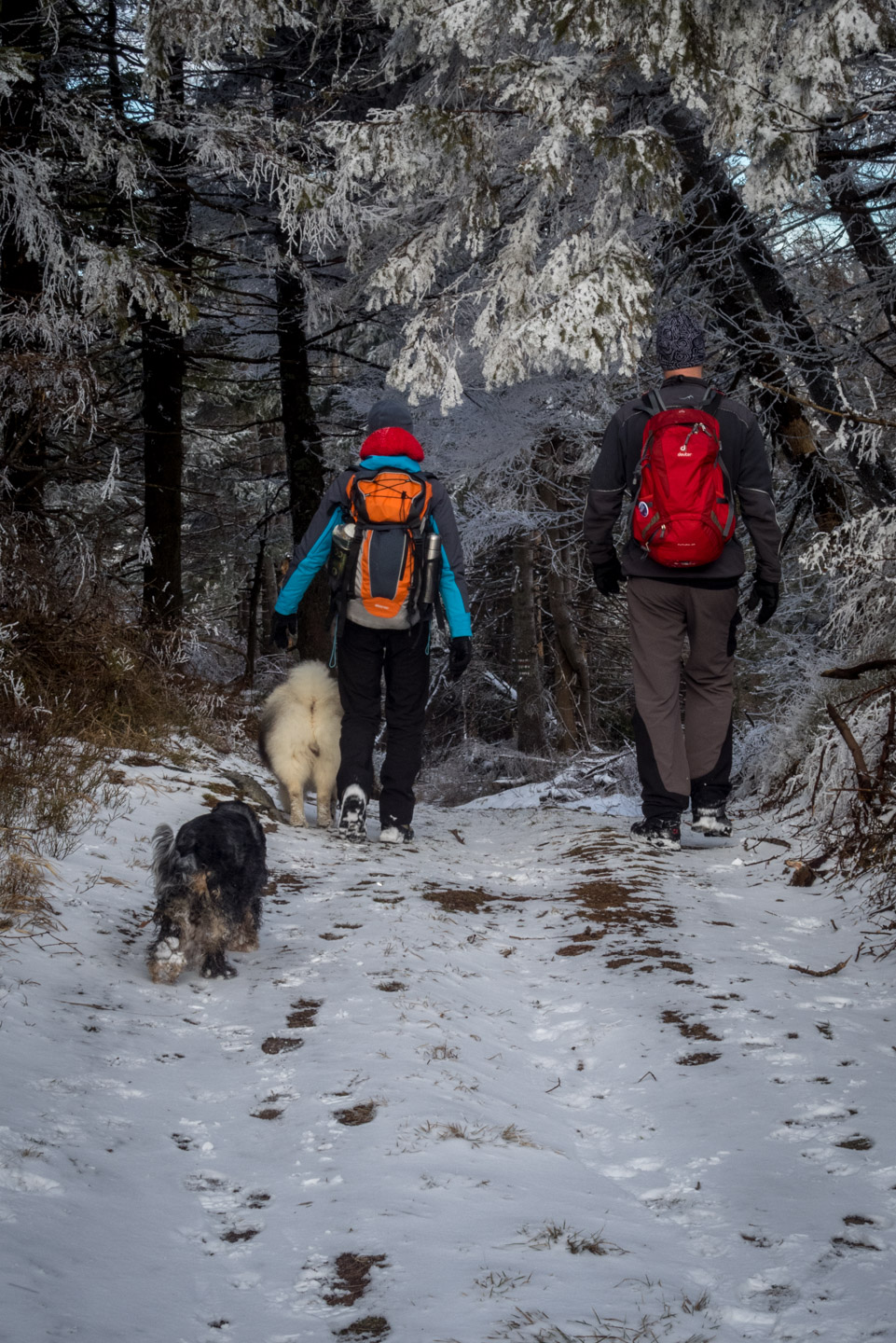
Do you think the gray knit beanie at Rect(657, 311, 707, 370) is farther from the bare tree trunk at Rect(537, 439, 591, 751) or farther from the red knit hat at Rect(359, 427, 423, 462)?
the bare tree trunk at Rect(537, 439, 591, 751)

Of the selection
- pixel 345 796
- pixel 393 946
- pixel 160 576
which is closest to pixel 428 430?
pixel 160 576

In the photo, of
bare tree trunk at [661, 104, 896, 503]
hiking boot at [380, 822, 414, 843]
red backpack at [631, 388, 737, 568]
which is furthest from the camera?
bare tree trunk at [661, 104, 896, 503]

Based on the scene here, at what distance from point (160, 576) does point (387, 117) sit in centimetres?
476

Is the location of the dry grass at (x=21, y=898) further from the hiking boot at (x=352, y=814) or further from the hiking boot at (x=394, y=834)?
the hiking boot at (x=394, y=834)

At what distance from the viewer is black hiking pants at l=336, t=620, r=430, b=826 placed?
619 centimetres

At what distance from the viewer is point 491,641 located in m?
21.4

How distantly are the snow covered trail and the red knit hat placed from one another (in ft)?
8.99

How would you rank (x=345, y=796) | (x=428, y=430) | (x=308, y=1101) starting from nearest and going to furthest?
(x=308, y=1101), (x=345, y=796), (x=428, y=430)

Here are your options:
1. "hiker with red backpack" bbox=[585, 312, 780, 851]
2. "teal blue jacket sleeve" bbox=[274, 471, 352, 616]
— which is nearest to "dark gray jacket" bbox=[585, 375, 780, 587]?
"hiker with red backpack" bbox=[585, 312, 780, 851]

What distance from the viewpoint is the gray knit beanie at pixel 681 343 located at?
5.55 meters

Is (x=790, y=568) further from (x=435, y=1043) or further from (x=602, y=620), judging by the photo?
(x=602, y=620)

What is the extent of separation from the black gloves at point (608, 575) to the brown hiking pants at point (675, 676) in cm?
15

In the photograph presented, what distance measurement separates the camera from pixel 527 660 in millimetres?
15266

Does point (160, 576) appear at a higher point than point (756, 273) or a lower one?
lower
